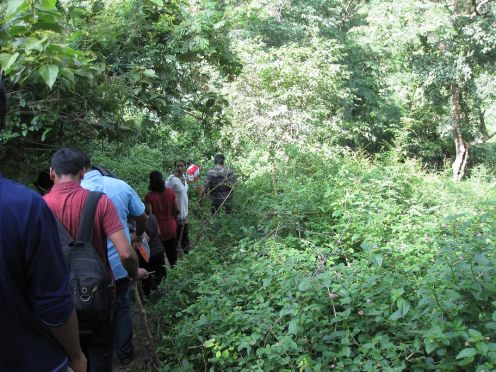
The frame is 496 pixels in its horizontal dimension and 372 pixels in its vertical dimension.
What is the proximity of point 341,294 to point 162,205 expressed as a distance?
329 cm

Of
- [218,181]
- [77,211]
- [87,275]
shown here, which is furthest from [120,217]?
[218,181]

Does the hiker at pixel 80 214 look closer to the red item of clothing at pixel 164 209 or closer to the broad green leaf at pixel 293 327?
the broad green leaf at pixel 293 327

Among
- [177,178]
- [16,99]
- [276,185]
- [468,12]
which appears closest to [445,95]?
[468,12]

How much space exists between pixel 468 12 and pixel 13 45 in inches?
575

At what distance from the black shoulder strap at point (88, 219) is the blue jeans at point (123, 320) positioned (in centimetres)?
71

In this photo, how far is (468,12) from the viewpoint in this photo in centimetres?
1417

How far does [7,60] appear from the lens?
2857 mm

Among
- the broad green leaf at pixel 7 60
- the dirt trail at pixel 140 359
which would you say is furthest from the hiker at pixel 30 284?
the dirt trail at pixel 140 359

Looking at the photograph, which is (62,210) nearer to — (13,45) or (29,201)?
(13,45)

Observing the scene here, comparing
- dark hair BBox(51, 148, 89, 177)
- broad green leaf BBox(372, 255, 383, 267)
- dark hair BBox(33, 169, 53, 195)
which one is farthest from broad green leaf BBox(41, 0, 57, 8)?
broad green leaf BBox(372, 255, 383, 267)

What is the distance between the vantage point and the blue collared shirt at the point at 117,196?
11.0 feet

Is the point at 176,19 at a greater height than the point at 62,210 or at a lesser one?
greater

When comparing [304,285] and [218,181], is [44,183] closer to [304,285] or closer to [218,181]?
[304,285]

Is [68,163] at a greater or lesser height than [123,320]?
greater
